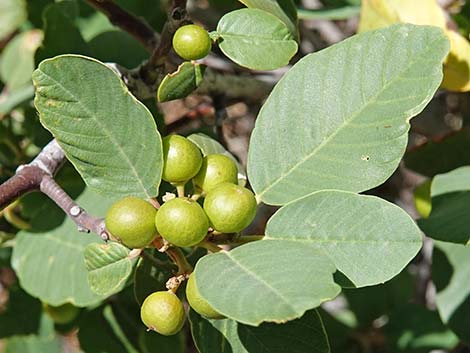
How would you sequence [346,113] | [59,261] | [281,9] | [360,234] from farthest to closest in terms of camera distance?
1. [59,261]
2. [281,9]
3. [346,113]
4. [360,234]

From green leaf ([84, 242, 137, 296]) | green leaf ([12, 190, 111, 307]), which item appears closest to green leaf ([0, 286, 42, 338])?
green leaf ([12, 190, 111, 307])

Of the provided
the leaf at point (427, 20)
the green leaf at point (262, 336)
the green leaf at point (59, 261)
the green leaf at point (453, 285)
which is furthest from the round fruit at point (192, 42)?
the green leaf at point (453, 285)

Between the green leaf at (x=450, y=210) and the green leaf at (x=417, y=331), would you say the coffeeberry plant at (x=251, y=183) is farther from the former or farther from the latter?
the green leaf at (x=417, y=331)

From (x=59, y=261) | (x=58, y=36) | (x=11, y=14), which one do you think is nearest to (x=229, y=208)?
(x=59, y=261)

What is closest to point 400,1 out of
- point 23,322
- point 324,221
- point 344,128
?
point 344,128

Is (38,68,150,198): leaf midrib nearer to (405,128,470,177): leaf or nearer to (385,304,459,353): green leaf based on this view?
(405,128,470,177): leaf

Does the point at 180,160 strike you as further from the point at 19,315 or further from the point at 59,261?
the point at 19,315
